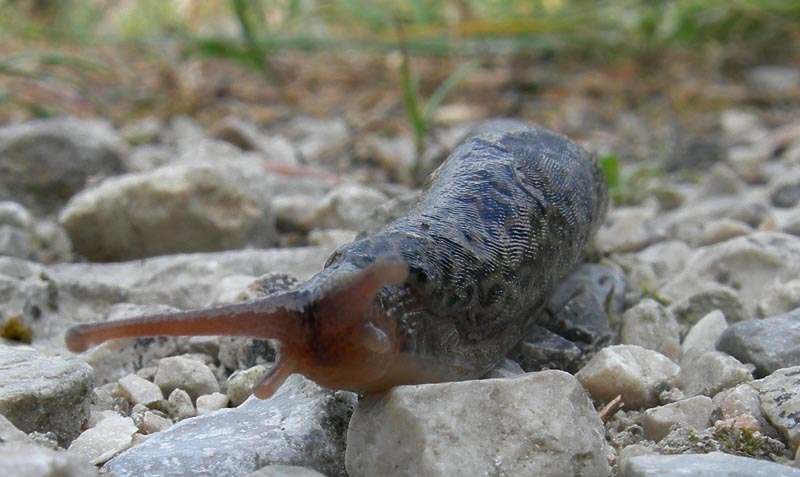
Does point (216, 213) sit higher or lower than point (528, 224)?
lower

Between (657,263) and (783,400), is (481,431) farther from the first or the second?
(657,263)

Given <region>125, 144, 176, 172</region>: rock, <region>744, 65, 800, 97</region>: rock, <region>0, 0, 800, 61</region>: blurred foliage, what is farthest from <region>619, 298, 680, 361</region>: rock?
<region>744, 65, 800, 97</region>: rock

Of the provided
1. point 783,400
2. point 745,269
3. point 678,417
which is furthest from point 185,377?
point 745,269

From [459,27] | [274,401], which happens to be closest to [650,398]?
[274,401]

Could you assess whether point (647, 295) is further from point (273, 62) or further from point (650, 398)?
point (273, 62)

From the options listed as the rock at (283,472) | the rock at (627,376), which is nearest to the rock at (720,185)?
the rock at (627,376)

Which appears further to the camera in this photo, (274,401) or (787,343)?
(787,343)

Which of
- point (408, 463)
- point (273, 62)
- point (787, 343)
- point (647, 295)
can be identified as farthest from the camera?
point (273, 62)
